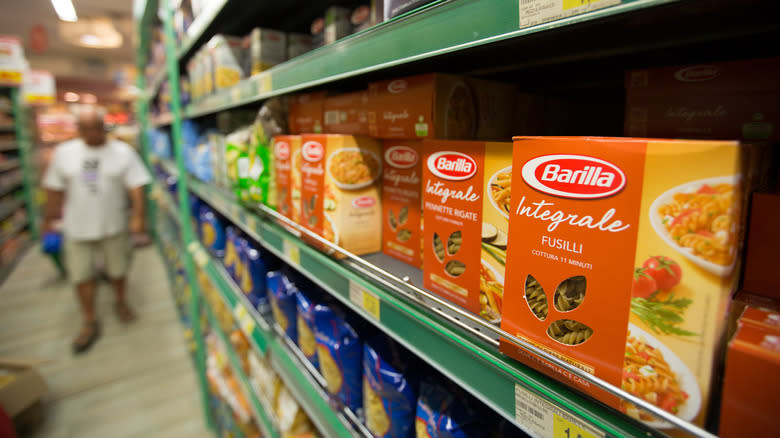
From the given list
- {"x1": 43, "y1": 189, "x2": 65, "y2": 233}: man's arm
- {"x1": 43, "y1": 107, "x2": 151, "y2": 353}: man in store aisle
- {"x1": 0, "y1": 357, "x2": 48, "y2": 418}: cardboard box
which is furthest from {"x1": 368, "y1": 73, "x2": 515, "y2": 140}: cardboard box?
{"x1": 43, "y1": 189, "x2": 65, "y2": 233}: man's arm

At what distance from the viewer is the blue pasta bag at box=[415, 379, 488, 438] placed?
77cm

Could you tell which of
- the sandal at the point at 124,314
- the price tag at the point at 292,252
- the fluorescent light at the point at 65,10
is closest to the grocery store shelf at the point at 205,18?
the price tag at the point at 292,252

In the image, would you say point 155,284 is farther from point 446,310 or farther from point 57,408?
point 446,310

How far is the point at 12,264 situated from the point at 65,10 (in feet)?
14.5

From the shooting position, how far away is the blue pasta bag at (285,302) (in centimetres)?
135

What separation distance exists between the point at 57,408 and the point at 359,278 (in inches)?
123

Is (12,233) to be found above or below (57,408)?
above

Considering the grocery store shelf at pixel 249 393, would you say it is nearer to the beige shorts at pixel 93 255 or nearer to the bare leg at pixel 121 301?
the beige shorts at pixel 93 255

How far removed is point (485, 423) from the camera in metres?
0.80

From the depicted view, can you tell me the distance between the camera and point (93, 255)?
3.71 m

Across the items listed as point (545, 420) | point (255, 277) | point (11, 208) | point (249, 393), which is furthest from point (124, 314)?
point (11, 208)

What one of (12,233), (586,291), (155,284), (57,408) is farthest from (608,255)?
(12,233)

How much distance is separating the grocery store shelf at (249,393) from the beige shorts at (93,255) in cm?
201

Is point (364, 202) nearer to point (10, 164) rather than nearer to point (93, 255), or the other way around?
point (93, 255)
